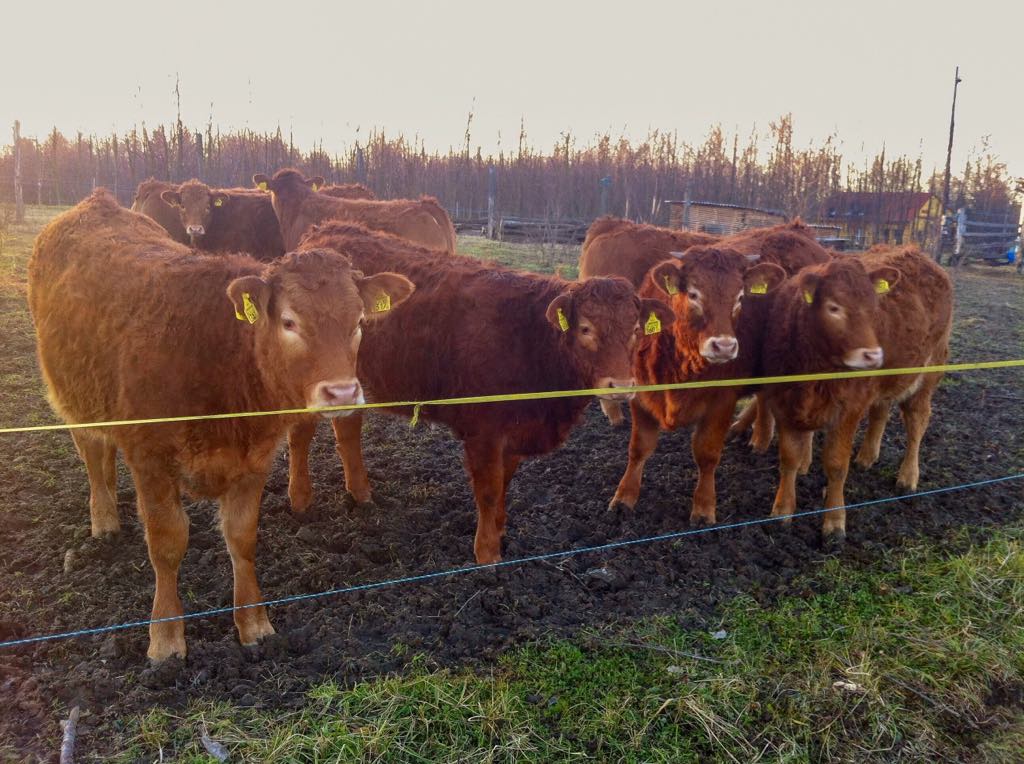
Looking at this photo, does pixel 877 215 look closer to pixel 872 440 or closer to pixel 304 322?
pixel 872 440

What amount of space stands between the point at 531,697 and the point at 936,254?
28432 millimetres

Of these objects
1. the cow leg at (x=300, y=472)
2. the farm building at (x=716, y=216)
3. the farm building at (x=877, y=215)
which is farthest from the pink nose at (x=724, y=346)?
the farm building at (x=877, y=215)

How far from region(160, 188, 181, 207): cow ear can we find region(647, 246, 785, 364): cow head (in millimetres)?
8361

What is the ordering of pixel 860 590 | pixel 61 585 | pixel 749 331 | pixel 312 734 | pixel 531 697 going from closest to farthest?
pixel 312 734
pixel 531 697
pixel 61 585
pixel 860 590
pixel 749 331

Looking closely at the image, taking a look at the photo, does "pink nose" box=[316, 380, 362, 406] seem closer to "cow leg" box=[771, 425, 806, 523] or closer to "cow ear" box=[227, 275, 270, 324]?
"cow ear" box=[227, 275, 270, 324]

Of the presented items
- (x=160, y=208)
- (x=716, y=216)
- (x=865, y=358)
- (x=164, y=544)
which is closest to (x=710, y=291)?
(x=865, y=358)

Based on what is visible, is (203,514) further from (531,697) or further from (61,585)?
(531,697)

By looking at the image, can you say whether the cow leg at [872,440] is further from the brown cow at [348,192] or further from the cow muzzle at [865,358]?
the brown cow at [348,192]

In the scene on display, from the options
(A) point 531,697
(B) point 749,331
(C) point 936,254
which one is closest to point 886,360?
(B) point 749,331

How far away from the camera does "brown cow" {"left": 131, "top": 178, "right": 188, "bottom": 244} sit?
11539 mm

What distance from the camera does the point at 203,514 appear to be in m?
5.04

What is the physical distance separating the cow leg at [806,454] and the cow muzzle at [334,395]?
3678 mm

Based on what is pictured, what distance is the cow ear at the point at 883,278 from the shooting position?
5.64m

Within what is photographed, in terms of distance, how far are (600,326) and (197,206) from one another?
8122 mm
